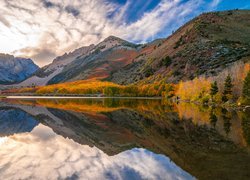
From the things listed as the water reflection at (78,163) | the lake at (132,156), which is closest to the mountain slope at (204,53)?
the lake at (132,156)

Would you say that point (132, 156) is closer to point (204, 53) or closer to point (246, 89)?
point (246, 89)

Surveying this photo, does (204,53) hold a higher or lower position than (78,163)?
higher

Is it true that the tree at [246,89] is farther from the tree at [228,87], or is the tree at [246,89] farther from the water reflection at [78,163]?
the water reflection at [78,163]

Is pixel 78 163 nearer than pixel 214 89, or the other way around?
pixel 78 163

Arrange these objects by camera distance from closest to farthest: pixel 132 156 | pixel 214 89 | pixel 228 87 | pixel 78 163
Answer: pixel 78 163 → pixel 132 156 → pixel 228 87 → pixel 214 89

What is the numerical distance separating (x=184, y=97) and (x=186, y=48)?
8191 centimetres

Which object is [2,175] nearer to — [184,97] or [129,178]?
[129,178]

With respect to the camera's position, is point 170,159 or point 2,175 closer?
point 2,175

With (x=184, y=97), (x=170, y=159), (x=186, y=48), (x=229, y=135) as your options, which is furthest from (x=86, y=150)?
(x=186, y=48)

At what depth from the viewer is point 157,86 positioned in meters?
160

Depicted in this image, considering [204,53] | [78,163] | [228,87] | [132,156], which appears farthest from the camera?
[204,53]

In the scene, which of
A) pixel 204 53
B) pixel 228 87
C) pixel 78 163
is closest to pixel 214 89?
pixel 228 87

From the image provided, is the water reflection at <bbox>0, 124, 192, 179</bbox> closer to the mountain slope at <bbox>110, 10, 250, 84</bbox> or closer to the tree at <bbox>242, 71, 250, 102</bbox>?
the tree at <bbox>242, 71, 250, 102</bbox>

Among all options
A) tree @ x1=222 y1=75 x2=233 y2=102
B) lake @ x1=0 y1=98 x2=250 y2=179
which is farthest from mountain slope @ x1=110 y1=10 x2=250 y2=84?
lake @ x1=0 y1=98 x2=250 y2=179
